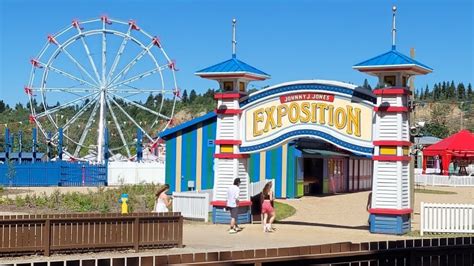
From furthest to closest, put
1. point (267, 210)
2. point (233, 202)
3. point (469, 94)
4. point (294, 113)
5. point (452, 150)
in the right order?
point (469, 94), point (452, 150), point (294, 113), point (233, 202), point (267, 210)

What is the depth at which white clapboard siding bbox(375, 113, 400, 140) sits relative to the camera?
20891mm

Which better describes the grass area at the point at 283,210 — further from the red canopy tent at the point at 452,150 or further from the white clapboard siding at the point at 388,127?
the red canopy tent at the point at 452,150

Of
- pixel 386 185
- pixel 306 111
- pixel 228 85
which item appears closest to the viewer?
pixel 386 185

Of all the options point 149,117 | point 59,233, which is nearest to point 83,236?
point 59,233

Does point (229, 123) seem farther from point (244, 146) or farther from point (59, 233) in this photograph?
point (59, 233)

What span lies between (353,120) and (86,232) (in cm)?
881

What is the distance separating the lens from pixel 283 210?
94.3ft

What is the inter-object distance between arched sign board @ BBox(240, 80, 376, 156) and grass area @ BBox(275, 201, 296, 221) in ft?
12.6

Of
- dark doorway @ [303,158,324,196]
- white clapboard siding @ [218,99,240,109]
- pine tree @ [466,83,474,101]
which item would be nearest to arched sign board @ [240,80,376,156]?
white clapboard siding @ [218,99,240,109]

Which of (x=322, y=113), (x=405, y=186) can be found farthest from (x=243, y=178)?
(x=405, y=186)

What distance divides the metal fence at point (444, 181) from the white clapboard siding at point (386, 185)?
3510cm

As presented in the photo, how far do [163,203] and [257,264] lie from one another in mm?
12060

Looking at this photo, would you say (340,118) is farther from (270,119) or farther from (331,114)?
(270,119)

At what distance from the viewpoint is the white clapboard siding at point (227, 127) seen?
23.8 m
